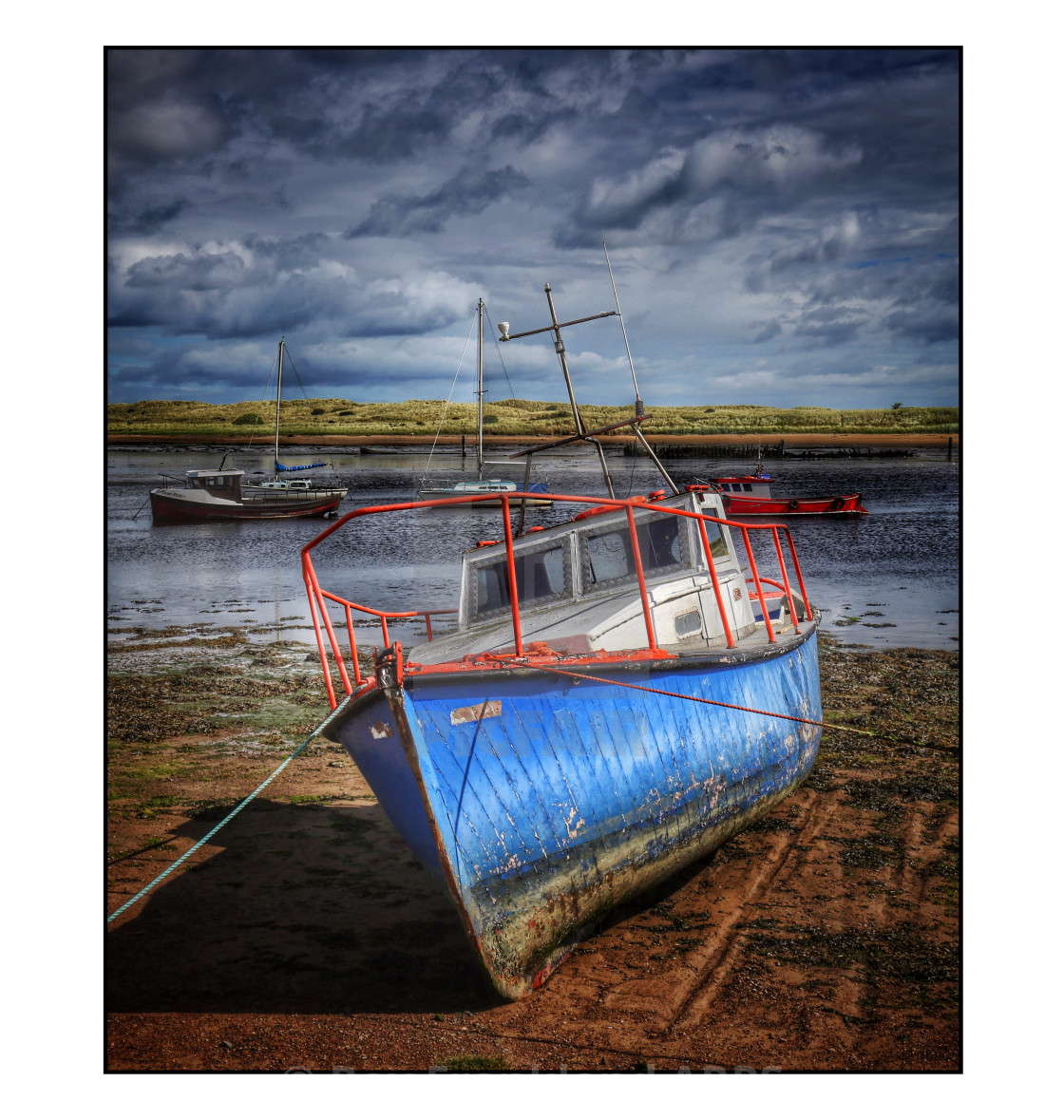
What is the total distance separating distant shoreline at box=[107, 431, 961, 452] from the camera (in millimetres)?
10141

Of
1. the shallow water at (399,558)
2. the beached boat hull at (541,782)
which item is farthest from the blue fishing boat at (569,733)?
the shallow water at (399,558)

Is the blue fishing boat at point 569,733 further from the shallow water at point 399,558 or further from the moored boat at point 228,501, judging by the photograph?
the moored boat at point 228,501

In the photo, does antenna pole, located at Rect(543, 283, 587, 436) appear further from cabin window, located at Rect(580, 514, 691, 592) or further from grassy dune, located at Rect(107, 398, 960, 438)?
cabin window, located at Rect(580, 514, 691, 592)

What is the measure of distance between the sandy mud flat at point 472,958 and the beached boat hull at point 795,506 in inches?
612

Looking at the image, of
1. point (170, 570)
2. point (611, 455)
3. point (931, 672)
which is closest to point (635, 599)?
point (931, 672)

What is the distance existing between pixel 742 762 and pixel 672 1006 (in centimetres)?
162

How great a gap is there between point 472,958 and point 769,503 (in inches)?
825

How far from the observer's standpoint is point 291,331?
8.66 meters

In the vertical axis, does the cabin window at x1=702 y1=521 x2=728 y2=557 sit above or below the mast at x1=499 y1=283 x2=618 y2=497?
Result: below

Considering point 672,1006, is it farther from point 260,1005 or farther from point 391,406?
point 391,406

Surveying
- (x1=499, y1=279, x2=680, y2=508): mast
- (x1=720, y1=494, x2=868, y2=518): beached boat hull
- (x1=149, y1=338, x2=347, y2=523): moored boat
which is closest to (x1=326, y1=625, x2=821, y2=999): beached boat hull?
(x1=499, y1=279, x2=680, y2=508): mast

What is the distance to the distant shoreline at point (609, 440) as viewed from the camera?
33.3 ft

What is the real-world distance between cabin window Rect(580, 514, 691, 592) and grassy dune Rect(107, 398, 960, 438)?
95 cm

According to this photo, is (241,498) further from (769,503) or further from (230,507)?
(769,503)
